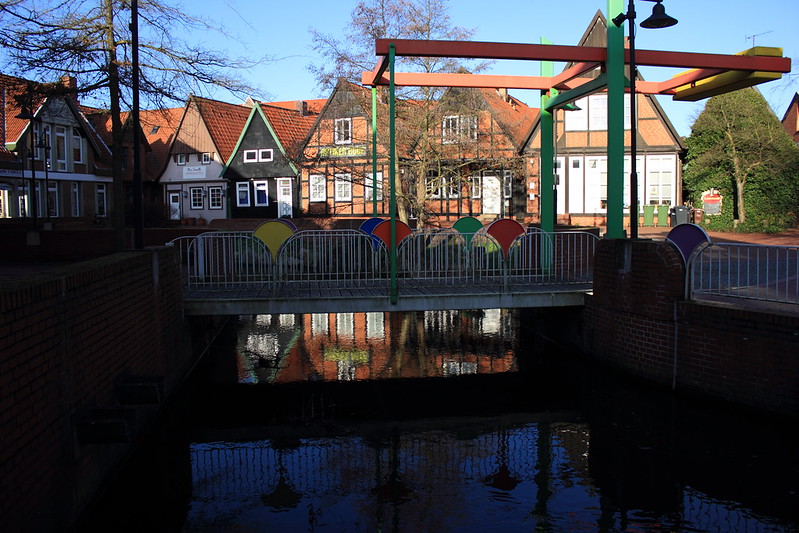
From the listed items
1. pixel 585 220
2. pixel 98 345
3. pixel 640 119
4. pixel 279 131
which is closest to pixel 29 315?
pixel 98 345

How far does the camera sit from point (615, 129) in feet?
39.0

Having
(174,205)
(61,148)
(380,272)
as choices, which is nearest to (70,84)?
(380,272)

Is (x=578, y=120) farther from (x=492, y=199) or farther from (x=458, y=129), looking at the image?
(x=458, y=129)

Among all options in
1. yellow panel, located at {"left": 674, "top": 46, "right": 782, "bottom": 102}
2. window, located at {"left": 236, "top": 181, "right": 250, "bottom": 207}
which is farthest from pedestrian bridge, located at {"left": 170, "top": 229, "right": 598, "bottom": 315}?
window, located at {"left": 236, "top": 181, "right": 250, "bottom": 207}

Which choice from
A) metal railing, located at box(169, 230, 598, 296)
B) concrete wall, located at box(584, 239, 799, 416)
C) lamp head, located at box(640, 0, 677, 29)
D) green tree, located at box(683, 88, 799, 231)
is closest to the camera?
concrete wall, located at box(584, 239, 799, 416)

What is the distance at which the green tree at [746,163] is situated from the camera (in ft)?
97.3

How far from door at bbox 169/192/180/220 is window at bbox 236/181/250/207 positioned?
565 centimetres

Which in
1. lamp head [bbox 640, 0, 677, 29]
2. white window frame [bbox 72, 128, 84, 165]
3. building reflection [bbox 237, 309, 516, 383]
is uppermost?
white window frame [bbox 72, 128, 84, 165]

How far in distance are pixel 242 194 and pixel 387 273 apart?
32.0 meters

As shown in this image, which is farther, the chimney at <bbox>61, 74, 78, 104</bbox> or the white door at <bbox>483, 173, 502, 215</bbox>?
the white door at <bbox>483, 173, 502, 215</bbox>

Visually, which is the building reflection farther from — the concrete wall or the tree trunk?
the tree trunk

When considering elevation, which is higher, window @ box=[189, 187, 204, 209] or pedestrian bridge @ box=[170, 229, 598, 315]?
window @ box=[189, 187, 204, 209]

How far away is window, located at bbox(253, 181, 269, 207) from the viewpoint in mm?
42781

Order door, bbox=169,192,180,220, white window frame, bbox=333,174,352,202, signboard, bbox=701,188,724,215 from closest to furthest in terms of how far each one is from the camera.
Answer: signboard, bbox=701,188,724,215, white window frame, bbox=333,174,352,202, door, bbox=169,192,180,220
